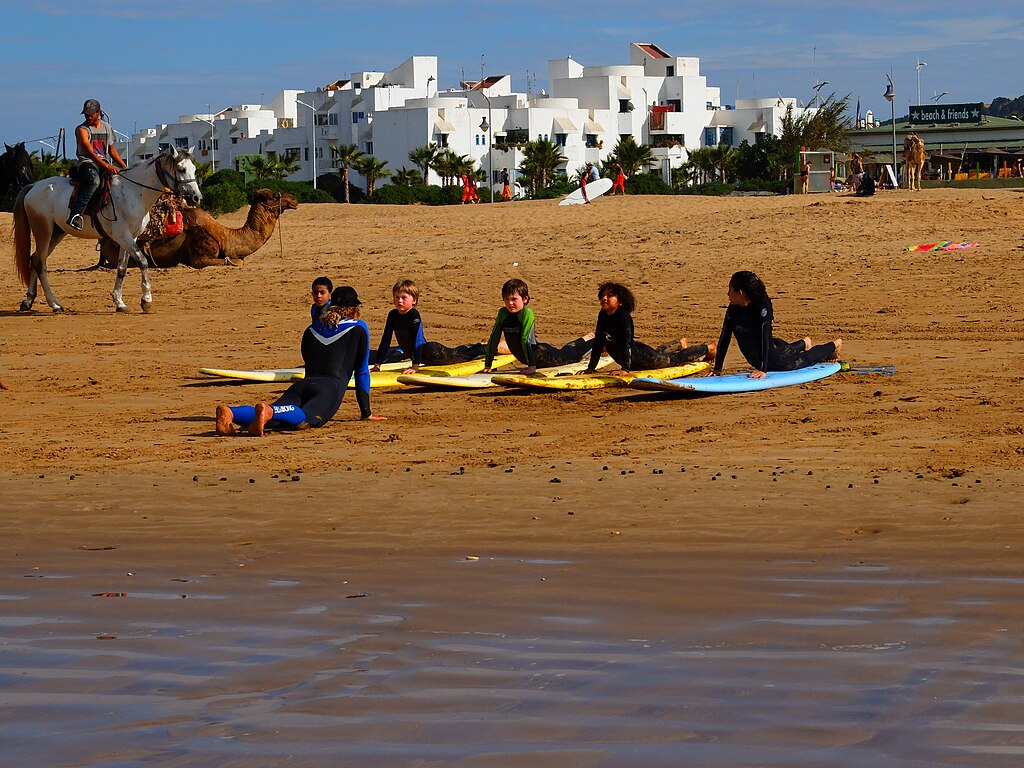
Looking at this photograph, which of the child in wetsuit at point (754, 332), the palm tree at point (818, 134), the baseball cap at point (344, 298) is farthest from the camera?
the palm tree at point (818, 134)

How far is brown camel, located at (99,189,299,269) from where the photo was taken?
24453 millimetres

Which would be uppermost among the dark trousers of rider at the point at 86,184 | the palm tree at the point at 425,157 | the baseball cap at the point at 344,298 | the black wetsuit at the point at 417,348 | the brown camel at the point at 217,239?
the palm tree at the point at 425,157

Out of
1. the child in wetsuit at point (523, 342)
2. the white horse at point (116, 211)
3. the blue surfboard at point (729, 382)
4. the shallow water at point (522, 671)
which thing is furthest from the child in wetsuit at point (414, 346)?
the shallow water at point (522, 671)

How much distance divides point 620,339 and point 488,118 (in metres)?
108

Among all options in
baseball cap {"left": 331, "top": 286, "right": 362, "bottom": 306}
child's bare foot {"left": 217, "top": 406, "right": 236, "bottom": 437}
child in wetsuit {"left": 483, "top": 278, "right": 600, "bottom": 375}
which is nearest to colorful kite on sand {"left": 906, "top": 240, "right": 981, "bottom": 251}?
child in wetsuit {"left": 483, "top": 278, "right": 600, "bottom": 375}

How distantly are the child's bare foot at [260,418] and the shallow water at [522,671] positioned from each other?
4.23 metres

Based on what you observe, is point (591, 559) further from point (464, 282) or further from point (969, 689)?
point (464, 282)

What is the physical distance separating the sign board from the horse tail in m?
91.9

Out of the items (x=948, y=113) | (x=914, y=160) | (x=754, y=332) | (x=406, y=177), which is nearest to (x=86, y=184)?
(x=754, y=332)

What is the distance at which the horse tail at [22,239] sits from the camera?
21.0m

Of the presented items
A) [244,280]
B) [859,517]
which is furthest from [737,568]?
[244,280]

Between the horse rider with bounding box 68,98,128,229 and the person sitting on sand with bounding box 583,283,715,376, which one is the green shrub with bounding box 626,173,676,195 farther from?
the person sitting on sand with bounding box 583,283,715,376

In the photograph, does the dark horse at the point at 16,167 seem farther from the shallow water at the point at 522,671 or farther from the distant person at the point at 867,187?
the shallow water at the point at 522,671

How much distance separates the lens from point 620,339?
12.8 m
